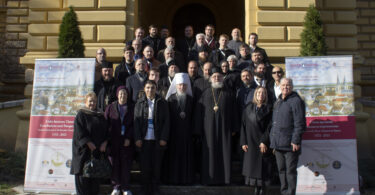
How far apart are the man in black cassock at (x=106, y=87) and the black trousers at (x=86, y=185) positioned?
120 centimetres

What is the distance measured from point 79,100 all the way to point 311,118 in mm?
3961

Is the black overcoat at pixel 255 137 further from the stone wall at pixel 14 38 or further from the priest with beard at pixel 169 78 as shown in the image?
the stone wall at pixel 14 38

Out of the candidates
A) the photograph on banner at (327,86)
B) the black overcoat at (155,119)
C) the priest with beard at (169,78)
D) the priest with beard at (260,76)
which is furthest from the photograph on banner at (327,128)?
the black overcoat at (155,119)

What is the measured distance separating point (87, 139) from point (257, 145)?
8.54 ft

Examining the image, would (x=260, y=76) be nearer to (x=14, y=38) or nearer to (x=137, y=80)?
(x=137, y=80)

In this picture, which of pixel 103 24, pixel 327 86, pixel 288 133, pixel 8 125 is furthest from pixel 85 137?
pixel 8 125

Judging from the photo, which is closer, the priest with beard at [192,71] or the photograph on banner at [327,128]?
the photograph on banner at [327,128]

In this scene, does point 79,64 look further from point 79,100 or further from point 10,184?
point 10,184

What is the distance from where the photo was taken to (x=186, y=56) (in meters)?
8.08

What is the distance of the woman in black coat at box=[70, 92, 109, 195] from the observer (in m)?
5.31

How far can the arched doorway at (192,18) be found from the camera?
543 inches

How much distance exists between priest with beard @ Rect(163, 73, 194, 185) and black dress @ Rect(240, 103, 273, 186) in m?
0.92

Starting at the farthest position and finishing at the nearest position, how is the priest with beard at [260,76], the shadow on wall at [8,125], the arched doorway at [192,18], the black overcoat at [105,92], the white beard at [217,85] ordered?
the arched doorway at [192,18]
the shadow on wall at [8,125]
the priest with beard at [260,76]
the black overcoat at [105,92]
the white beard at [217,85]

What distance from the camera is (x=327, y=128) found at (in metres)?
6.02
